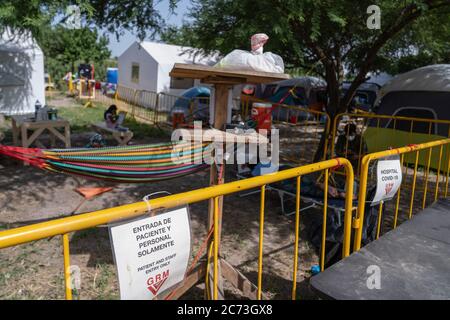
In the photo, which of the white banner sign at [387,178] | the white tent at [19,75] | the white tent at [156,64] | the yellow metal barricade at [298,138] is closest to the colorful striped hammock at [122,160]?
the white banner sign at [387,178]

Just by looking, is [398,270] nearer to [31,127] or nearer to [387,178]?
[387,178]

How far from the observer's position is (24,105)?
43.2 feet

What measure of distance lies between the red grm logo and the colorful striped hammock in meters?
1.54

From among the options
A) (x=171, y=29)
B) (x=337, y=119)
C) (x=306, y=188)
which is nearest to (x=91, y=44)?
(x=171, y=29)

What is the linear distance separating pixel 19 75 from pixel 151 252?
1340 cm

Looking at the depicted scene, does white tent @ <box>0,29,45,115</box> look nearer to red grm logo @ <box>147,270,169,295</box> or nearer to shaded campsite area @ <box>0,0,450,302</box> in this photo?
shaded campsite area @ <box>0,0,450,302</box>

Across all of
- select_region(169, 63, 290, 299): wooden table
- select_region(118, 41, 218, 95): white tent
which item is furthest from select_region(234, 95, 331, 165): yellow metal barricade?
select_region(118, 41, 218, 95): white tent

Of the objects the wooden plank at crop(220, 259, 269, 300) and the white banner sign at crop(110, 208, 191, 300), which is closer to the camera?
the white banner sign at crop(110, 208, 191, 300)

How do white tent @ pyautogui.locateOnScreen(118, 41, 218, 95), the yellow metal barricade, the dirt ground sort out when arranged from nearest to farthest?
1. the dirt ground
2. the yellow metal barricade
3. white tent @ pyautogui.locateOnScreen(118, 41, 218, 95)

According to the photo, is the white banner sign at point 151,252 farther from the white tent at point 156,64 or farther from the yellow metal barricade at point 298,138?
the white tent at point 156,64

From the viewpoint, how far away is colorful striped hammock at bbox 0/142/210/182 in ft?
10.2

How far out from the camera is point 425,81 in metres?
8.58

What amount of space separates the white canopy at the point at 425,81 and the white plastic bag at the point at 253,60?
6831mm
